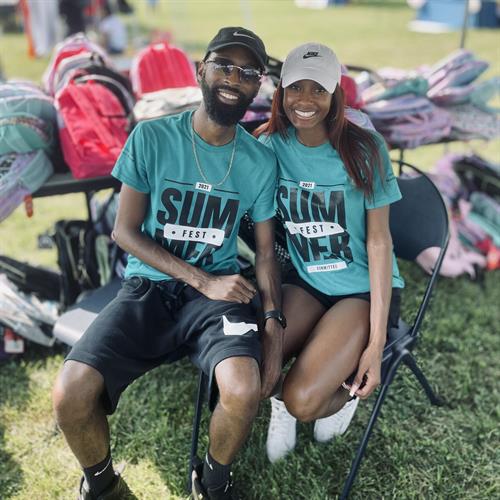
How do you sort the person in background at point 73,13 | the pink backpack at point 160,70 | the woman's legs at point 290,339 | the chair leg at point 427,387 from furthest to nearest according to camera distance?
1. the person in background at point 73,13
2. the pink backpack at point 160,70
3. the chair leg at point 427,387
4. the woman's legs at point 290,339

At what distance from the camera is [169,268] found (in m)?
2.41

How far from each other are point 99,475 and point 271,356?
786 millimetres

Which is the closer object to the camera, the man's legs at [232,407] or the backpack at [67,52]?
the man's legs at [232,407]

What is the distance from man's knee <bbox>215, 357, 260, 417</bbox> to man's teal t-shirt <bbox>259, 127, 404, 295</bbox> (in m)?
0.60

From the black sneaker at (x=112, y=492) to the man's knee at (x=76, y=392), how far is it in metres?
0.35

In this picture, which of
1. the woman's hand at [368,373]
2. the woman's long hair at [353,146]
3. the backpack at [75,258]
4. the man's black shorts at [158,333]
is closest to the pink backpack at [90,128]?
the backpack at [75,258]

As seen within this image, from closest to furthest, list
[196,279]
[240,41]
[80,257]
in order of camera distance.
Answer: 1. [240,41]
2. [196,279]
3. [80,257]

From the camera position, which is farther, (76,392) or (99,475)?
(99,475)

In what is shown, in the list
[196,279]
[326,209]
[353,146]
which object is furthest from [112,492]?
[353,146]

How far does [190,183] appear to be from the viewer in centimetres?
238

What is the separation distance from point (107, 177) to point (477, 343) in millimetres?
2271

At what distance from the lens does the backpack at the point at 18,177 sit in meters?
2.82

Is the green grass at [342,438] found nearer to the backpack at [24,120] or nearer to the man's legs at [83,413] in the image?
the man's legs at [83,413]

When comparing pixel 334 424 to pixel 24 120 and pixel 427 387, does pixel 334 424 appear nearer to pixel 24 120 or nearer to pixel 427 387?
pixel 427 387
